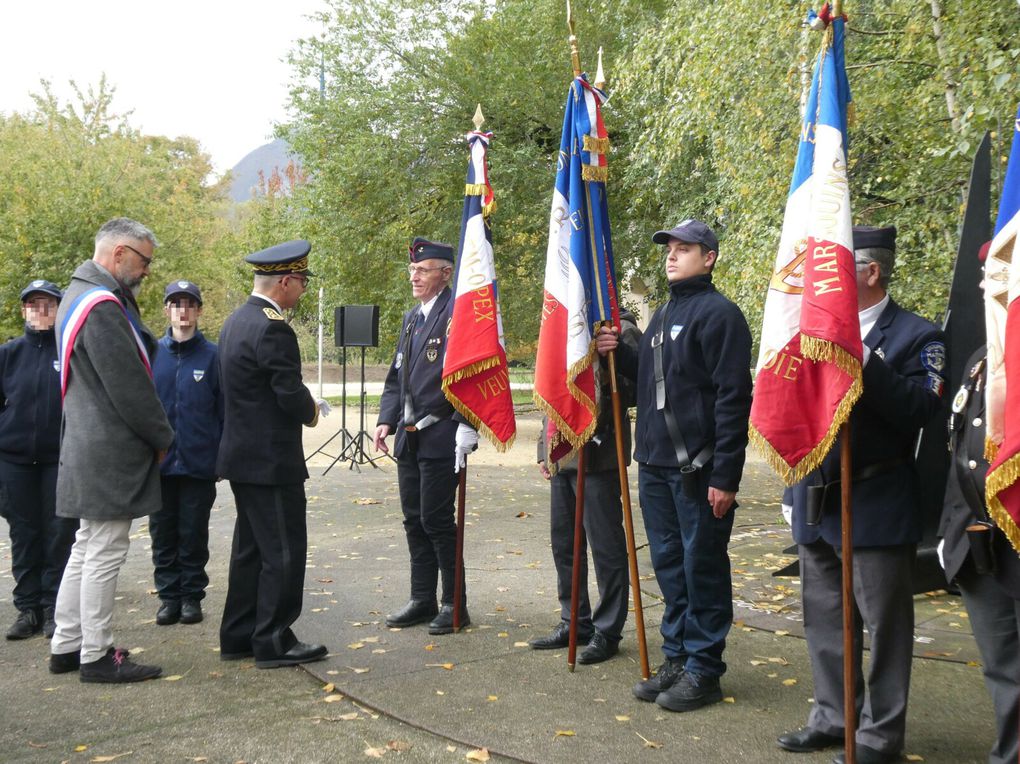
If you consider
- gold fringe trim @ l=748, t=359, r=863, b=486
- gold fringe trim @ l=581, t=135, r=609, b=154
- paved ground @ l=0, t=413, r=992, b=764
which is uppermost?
gold fringe trim @ l=581, t=135, r=609, b=154

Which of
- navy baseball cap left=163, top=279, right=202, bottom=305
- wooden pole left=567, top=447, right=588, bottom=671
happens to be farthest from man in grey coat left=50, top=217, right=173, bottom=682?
wooden pole left=567, top=447, right=588, bottom=671

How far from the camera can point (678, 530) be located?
4840 millimetres

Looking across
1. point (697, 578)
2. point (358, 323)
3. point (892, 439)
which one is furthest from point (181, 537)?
point (358, 323)

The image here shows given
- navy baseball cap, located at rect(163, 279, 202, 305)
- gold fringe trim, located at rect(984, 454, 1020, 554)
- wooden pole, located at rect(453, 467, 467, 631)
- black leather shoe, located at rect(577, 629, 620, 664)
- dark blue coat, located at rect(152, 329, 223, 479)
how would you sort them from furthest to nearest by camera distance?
navy baseball cap, located at rect(163, 279, 202, 305), dark blue coat, located at rect(152, 329, 223, 479), wooden pole, located at rect(453, 467, 467, 631), black leather shoe, located at rect(577, 629, 620, 664), gold fringe trim, located at rect(984, 454, 1020, 554)

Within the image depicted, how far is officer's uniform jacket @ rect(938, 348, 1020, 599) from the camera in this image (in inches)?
131

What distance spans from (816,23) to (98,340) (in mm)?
3668

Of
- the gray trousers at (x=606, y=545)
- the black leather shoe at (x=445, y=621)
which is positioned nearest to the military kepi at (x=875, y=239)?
the gray trousers at (x=606, y=545)

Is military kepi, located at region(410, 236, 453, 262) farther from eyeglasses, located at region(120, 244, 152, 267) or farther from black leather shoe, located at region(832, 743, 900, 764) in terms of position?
black leather shoe, located at region(832, 743, 900, 764)

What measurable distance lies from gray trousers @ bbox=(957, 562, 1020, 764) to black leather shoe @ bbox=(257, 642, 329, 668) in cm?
331

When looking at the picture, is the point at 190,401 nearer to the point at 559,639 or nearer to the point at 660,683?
the point at 559,639

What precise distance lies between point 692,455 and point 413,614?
2323mm

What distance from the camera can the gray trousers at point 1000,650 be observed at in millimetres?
3533

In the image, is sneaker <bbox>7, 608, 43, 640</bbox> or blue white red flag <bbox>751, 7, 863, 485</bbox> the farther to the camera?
sneaker <bbox>7, 608, 43, 640</bbox>

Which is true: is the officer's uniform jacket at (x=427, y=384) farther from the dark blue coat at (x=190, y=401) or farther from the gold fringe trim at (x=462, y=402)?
the dark blue coat at (x=190, y=401)
